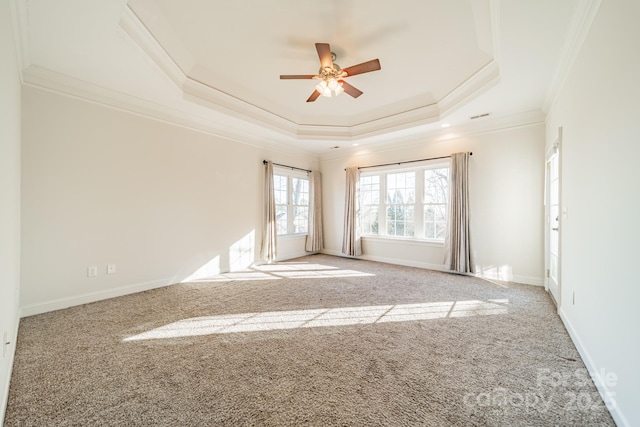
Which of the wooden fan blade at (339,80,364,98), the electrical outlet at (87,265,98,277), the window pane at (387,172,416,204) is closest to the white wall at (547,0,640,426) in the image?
the wooden fan blade at (339,80,364,98)

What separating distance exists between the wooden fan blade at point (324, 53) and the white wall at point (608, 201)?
6.81 feet

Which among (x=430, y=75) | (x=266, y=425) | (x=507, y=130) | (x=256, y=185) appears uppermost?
(x=430, y=75)

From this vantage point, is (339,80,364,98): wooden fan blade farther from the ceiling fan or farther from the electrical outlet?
the electrical outlet

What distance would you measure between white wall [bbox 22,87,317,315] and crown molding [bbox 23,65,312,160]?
9 centimetres

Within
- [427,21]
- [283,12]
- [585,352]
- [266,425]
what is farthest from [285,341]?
[427,21]

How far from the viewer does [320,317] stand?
287cm

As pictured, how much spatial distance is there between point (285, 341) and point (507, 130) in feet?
15.1

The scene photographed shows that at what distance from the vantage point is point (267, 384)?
1.77 metres

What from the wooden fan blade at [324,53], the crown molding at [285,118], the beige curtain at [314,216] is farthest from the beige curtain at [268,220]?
the wooden fan blade at [324,53]

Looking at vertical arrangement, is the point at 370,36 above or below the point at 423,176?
above

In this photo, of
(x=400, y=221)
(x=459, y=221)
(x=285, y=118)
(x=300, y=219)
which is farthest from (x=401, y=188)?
(x=285, y=118)

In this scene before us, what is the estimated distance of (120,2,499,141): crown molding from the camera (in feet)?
8.68

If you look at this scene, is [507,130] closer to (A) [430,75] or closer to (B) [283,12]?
(A) [430,75]

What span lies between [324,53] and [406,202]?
11.9 ft
